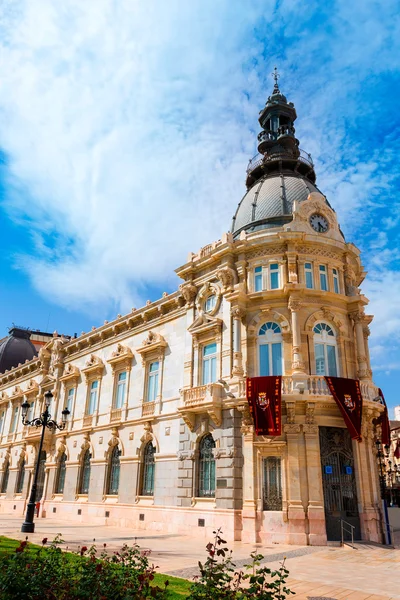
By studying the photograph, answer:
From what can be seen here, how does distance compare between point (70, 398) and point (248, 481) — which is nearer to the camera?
point (248, 481)

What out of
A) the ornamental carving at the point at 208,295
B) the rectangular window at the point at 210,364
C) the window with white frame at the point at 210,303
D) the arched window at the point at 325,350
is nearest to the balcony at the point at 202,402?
the rectangular window at the point at 210,364

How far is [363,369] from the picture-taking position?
23.2m

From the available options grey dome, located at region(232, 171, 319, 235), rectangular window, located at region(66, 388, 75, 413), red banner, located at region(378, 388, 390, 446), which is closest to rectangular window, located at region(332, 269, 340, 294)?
grey dome, located at region(232, 171, 319, 235)

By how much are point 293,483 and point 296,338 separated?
6.35m

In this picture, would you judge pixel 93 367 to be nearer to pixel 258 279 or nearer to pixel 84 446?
pixel 84 446

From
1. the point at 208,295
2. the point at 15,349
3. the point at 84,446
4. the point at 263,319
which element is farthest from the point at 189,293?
the point at 15,349

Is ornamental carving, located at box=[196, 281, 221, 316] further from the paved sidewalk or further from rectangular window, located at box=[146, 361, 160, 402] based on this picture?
the paved sidewalk

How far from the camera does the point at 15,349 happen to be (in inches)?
2128

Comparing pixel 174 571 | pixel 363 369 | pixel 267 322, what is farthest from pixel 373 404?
pixel 174 571

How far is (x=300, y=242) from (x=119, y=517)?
1808 cm

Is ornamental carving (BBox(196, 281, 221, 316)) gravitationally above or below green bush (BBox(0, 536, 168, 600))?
above

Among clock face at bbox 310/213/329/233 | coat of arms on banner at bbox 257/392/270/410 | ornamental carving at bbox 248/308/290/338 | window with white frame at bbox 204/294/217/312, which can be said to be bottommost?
coat of arms on banner at bbox 257/392/270/410

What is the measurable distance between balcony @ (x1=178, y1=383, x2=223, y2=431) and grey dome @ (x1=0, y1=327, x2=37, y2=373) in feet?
113

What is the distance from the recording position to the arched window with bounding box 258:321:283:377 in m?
22.7
